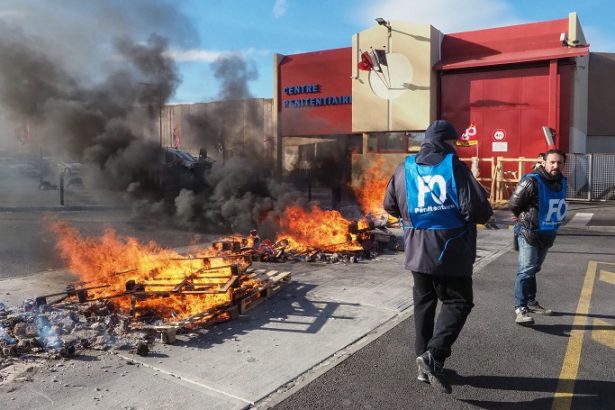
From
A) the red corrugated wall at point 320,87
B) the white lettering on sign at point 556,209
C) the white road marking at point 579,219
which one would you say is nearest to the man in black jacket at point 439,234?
the white lettering on sign at point 556,209

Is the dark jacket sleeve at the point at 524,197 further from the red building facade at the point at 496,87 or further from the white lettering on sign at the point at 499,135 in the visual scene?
the white lettering on sign at the point at 499,135

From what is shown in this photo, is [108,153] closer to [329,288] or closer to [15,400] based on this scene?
[329,288]

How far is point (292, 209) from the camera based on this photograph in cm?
995

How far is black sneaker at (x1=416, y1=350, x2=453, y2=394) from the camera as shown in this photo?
129 inches

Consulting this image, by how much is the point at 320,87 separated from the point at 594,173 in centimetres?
1081

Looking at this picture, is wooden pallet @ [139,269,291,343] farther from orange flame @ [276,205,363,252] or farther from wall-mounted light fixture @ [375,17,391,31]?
wall-mounted light fixture @ [375,17,391,31]

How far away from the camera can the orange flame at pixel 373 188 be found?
13.6 m

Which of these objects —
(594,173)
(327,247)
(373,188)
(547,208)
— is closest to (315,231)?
(327,247)

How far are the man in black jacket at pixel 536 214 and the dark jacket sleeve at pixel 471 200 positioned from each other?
1.72 m

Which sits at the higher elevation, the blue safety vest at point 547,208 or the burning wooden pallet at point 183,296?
the blue safety vest at point 547,208

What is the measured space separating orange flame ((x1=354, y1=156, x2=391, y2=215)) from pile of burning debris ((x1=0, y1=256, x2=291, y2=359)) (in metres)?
7.37

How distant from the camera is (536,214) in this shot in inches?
182

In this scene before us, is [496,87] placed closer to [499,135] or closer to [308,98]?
[499,135]

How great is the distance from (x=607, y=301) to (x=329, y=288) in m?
3.15
